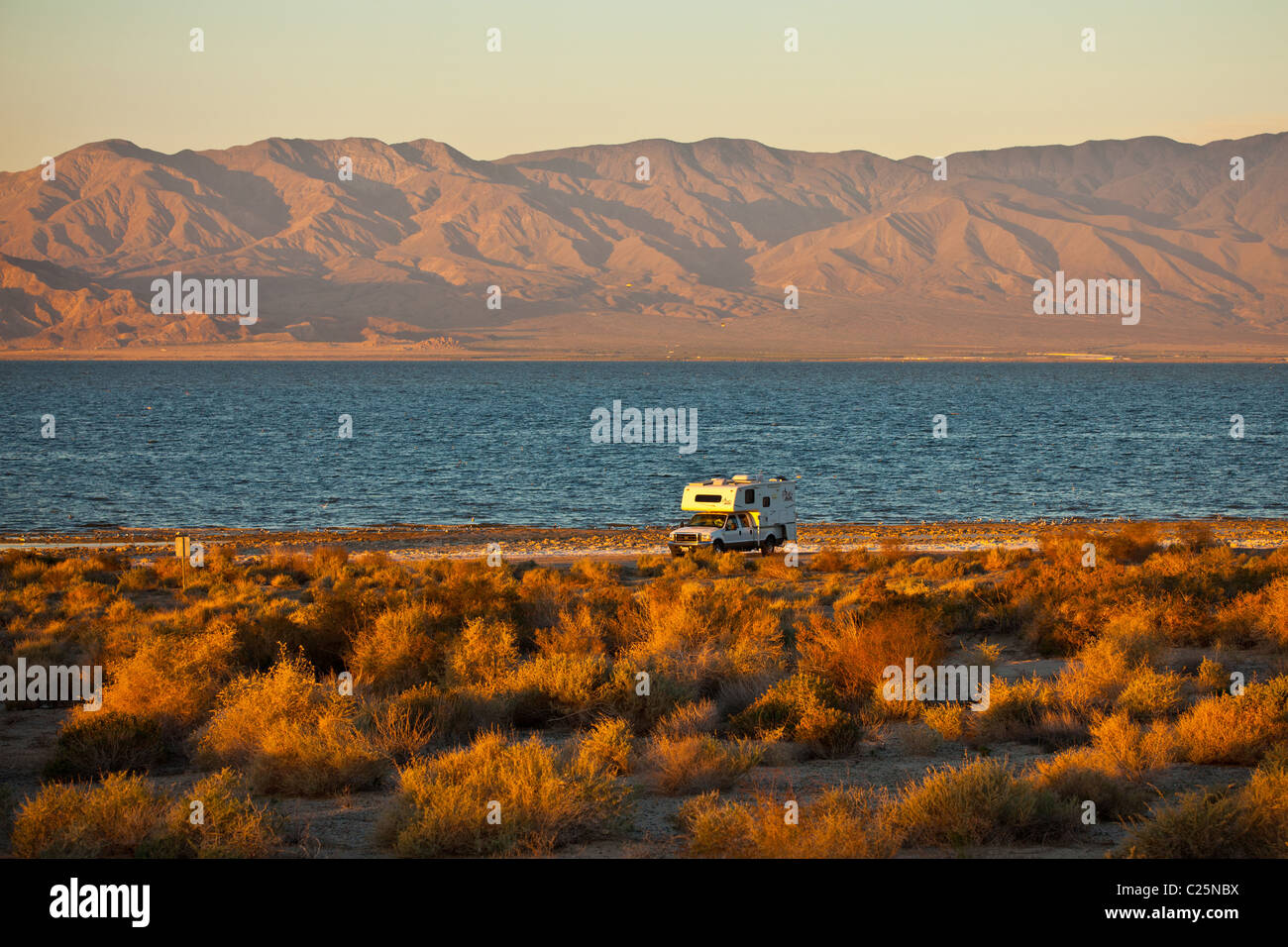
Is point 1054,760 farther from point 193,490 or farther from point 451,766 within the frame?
point 193,490

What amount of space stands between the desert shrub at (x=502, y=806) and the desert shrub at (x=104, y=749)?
Answer: 388 cm

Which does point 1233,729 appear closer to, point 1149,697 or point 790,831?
point 1149,697

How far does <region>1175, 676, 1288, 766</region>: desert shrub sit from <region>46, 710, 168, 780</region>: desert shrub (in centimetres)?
1087

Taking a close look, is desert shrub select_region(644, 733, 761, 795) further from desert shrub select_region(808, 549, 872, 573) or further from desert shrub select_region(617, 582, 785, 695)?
desert shrub select_region(808, 549, 872, 573)

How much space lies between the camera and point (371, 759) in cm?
1256

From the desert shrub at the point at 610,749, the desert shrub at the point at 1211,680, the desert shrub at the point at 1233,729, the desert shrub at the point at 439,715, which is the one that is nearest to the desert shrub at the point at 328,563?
the desert shrub at the point at 439,715

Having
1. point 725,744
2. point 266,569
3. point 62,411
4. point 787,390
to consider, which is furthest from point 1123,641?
point 787,390

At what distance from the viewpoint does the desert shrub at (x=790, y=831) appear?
947 centimetres

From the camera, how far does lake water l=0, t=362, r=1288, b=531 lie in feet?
178

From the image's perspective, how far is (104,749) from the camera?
13297 millimetres

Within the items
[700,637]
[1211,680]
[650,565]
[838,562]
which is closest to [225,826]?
[700,637]

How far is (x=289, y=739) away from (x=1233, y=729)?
9540 millimetres

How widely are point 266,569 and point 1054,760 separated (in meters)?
22.2

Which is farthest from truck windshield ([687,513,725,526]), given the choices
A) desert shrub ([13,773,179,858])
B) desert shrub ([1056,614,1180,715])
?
desert shrub ([13,773,179,858])
